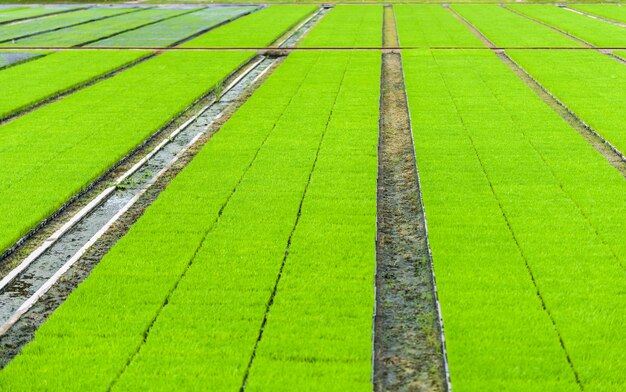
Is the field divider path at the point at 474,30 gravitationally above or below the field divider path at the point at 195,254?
above

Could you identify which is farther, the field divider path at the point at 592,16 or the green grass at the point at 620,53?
the field divider path at the point at 592,16

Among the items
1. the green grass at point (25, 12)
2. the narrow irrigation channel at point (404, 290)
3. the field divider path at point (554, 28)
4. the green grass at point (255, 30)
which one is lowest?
the narrow irrigation channel at point (404, 290)

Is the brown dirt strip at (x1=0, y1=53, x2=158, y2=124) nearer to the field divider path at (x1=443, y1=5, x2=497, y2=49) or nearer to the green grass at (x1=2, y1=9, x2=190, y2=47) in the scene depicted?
the green grass at (x1=2, y1=9, x2=190, y2=47)

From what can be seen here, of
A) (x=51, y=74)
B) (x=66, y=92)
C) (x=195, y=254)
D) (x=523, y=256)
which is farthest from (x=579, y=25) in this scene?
(x=195, y=254)

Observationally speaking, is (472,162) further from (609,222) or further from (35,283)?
(35,283)

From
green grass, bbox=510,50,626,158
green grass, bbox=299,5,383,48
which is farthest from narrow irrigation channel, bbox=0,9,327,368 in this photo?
green grass, bbox=299,5,383,48

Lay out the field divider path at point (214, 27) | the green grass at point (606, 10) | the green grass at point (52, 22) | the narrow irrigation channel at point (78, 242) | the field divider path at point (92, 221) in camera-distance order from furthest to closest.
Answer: the green grass at point (606, 10) < the green grass at point (52, 22) < the field divider path at point (214, 27) < the field divider path at point (92, 221) < the narrow irrigation channel at point (78, 242)

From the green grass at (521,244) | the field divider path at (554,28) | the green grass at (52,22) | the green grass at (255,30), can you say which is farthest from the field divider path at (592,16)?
the green grass at (52,22)

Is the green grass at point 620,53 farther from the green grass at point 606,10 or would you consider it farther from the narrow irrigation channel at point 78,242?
the narrow irrigation channel at point 78,242
